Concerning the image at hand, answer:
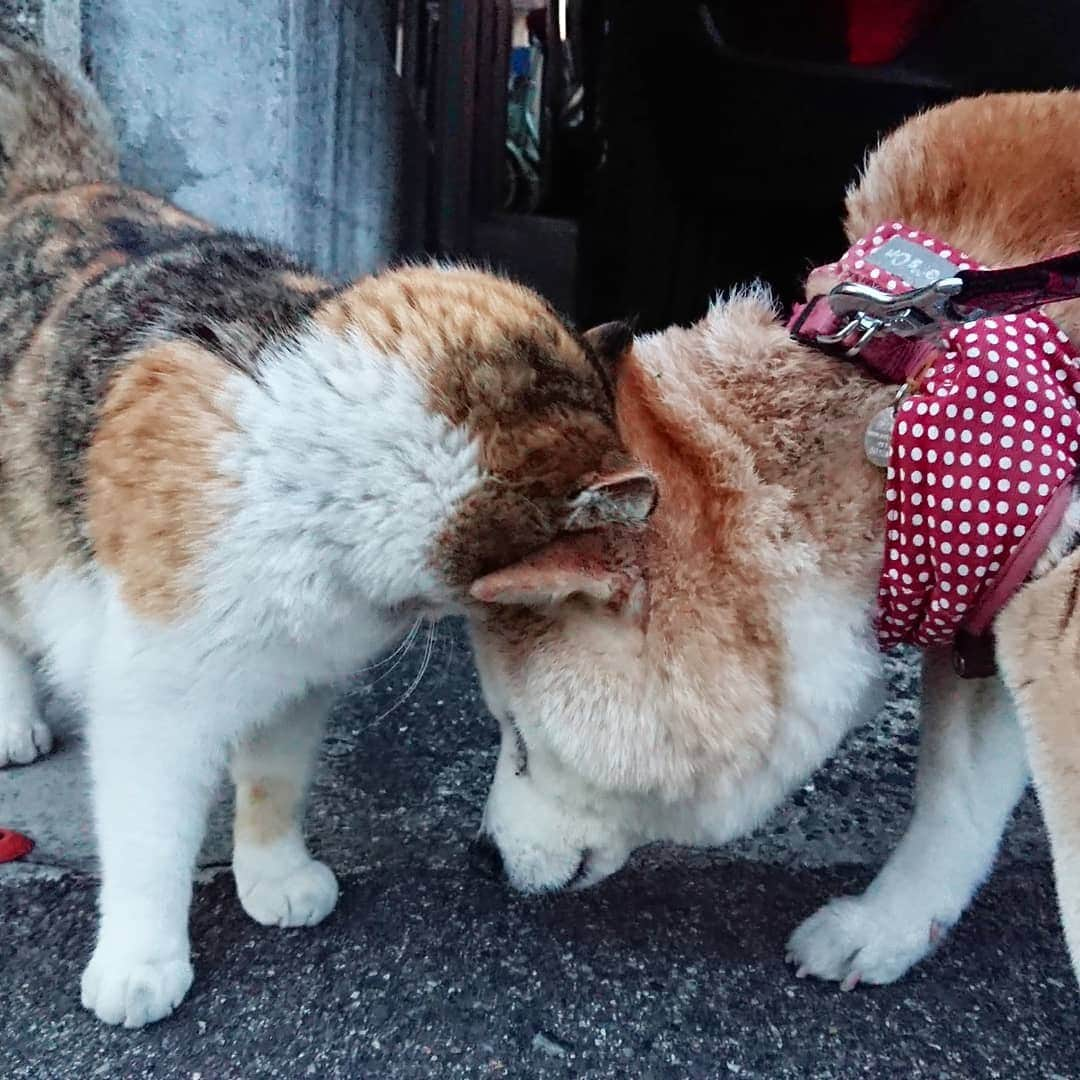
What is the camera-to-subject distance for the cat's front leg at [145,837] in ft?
5.31

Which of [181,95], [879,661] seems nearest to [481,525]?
[879,661]

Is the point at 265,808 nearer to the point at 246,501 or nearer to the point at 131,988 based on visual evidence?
the point at 131,988

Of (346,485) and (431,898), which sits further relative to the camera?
(431,898)

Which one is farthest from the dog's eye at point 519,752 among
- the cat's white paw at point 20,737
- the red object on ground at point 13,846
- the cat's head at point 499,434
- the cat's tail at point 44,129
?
Answer: the cat's tail at point 44,129

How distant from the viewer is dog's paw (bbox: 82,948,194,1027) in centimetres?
171

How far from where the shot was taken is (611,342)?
69.0 inches

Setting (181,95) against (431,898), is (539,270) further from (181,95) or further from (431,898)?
(431,898)

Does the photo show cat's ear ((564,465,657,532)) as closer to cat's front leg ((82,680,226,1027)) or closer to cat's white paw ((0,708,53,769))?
cat's front leg ((82,680,226,1027))

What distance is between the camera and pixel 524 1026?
180 cm

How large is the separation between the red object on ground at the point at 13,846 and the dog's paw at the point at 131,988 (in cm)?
46

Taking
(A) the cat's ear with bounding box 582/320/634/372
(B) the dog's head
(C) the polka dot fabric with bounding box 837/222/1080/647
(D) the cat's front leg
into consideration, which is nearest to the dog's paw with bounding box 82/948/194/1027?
(D) the cat's front leg

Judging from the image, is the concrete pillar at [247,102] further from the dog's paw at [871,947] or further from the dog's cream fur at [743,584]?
the dog's paw at [871,947]

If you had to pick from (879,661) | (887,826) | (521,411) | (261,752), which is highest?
(521,411)

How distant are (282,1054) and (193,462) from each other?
947 mm
